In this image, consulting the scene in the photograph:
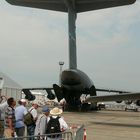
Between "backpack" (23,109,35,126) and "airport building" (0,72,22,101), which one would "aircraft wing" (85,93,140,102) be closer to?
"airport building" (0,72,22,101)

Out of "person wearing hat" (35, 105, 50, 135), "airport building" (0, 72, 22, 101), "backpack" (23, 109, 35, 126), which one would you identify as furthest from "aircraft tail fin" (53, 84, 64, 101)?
"person wearing hat" (35, 105, 50, 135)

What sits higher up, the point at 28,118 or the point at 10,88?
the point at 10,88

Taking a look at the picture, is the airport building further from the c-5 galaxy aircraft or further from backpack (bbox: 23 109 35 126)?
the c-5 galaxy aircraft

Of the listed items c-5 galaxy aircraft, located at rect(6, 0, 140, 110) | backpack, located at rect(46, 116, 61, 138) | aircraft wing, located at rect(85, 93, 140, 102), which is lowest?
backpack, located at rect(46, 116, 61, 138)

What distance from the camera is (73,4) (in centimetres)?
3991

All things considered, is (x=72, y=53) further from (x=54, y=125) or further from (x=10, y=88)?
(x=54, y=125)

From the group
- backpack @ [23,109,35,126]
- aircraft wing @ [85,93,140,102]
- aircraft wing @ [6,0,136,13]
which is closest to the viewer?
backpack @ [23,109,35,126]

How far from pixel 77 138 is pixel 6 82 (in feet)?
44.0

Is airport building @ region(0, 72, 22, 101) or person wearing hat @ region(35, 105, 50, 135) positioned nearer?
person wearing hat @ region(35, 105, 50, 135)

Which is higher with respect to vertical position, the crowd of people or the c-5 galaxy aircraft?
the c-5 galaxy aircraft

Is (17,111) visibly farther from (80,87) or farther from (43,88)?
(43,88)

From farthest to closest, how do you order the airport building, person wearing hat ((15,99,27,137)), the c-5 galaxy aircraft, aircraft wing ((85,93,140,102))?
the c-5 galaxy aircraft → aircraft wing ((85,93,140,102)) → the airport building → person wearing hat ((15,99,27,137))

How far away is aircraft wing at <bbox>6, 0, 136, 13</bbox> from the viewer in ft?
127

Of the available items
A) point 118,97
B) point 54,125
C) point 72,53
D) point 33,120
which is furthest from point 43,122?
point 72,53
